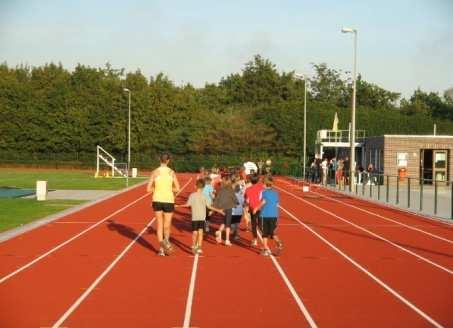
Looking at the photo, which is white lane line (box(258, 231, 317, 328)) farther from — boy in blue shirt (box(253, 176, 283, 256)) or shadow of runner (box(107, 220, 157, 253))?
shadow of runner (box(107, 220, 157, 253))

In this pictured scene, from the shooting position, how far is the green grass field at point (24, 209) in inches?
859

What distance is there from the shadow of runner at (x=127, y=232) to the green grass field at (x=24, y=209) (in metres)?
2.43

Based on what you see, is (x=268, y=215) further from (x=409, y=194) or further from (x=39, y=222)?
(x=409, y=194)

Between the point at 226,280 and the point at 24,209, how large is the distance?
15.5m

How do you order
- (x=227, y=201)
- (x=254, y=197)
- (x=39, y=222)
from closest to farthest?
1. (x=254, y=197)
2. (x=227, y=201)
3. (x=39, y=222)

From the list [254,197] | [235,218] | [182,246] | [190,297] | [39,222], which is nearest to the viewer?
[190,297]

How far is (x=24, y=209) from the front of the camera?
26.1 metres

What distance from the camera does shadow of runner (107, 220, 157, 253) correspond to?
16688 mm

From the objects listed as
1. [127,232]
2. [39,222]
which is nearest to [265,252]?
[127,232]

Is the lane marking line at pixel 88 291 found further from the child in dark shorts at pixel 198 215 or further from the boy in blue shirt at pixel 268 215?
the boy in blue shirt at pixel 268 215

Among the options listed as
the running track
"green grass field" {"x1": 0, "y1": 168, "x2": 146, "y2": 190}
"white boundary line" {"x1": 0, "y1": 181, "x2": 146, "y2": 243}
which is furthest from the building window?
the running track

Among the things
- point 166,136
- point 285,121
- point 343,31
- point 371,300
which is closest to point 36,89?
point 166,136

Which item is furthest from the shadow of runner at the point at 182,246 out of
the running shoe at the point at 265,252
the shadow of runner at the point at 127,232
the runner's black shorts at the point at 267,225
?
the runner's black shorts at the point at 267,225

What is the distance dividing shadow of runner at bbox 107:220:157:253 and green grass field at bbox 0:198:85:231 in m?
2.43
